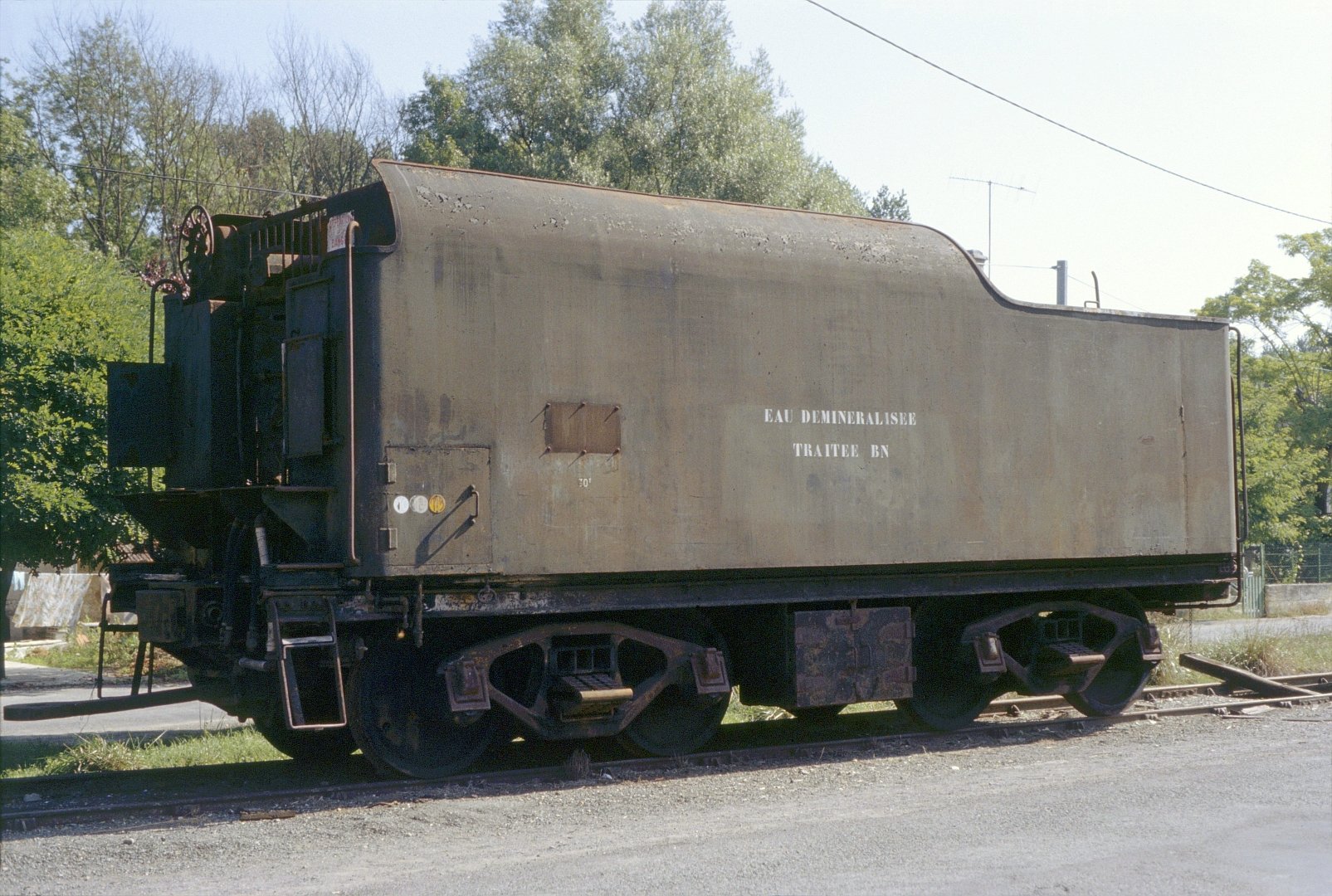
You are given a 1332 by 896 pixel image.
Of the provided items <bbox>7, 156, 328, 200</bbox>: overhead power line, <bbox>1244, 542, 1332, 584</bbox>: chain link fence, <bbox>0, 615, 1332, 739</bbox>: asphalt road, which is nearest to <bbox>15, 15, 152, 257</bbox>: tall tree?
<bbox>7, 156, 328, 200</bbox>: overhead power line

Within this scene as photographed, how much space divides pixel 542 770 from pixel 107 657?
44.7 ft

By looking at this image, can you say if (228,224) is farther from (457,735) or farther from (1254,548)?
(1254,548)

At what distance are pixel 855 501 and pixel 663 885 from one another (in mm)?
4373

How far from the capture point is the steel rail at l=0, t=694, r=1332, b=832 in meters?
7.27

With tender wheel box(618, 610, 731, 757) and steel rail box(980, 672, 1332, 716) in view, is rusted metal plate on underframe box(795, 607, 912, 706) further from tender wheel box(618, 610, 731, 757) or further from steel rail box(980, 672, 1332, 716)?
steel rail box(980, 672, 1332, 716)

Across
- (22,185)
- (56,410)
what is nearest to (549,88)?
(22,185)

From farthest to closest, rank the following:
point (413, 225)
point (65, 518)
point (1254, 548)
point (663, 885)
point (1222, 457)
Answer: point (1254, 548)
point (65, 518)
point (1222, 457)
point (413, 225)
point (663, 885)

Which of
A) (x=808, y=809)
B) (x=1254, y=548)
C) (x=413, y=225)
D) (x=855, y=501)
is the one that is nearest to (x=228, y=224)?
(x=413, y=225)

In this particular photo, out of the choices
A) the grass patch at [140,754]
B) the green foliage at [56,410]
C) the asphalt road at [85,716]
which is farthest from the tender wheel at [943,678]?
the green foliage at [56,410]

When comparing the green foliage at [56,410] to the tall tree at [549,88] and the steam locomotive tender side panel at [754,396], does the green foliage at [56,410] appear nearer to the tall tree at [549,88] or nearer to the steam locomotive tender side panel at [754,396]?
the steam locomotive tender side panel at [754,396]

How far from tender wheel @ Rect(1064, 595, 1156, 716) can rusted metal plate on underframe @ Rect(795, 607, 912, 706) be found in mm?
2310

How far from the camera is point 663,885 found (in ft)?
18.6

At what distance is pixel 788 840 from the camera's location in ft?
21.4

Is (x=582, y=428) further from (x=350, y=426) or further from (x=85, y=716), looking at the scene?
(x=85, y=716)
